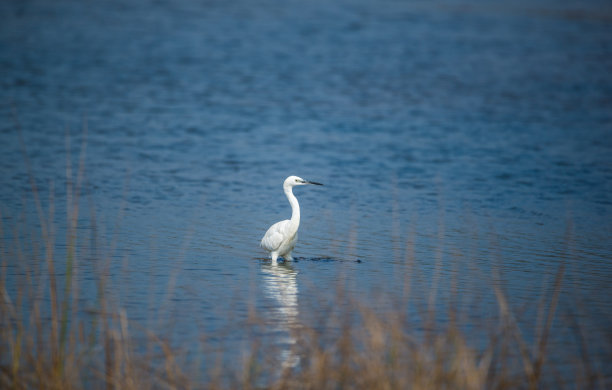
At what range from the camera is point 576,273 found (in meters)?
8.47

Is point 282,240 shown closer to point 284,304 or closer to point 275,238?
point 275,238

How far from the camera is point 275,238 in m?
8.84

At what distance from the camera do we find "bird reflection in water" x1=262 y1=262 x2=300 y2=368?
19.5 ft

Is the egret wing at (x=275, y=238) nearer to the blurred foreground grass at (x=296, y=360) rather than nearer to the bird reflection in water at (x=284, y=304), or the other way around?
the bird reflection in water at (x=284, y=304)

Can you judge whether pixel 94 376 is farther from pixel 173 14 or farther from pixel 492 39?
pixel 173 14

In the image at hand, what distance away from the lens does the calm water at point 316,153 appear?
791 centimetres

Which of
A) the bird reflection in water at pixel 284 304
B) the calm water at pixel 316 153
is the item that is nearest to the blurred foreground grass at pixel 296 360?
the bird reflection in water at pixel 284 304

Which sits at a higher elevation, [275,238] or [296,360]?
[275,238]

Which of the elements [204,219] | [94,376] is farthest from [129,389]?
[204,219]

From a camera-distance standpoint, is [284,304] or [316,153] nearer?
[284,304]

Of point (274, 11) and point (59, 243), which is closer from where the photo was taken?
point (59, 243)

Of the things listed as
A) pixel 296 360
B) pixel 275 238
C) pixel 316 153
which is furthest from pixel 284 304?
pixel 316 153

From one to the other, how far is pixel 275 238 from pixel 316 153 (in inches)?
299

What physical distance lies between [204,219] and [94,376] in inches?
223
